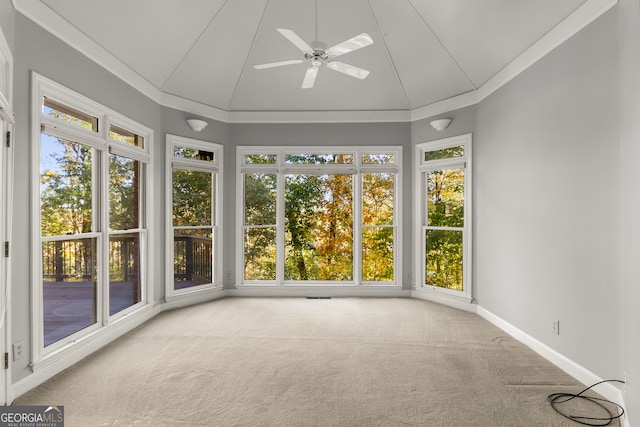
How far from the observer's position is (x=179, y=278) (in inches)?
200

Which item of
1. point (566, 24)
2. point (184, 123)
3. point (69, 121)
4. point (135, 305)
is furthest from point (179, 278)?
point (566, 24)

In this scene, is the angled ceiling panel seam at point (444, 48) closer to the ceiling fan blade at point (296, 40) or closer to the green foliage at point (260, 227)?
the ceiling fan blade at point (296, 40)

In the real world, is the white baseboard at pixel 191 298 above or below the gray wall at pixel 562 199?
below

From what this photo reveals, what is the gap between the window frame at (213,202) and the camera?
487 centimetres

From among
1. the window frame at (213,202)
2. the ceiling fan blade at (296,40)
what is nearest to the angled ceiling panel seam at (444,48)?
the ceiling fan blade at (296,40)

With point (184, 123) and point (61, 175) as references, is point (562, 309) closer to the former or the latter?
point (61, 175)

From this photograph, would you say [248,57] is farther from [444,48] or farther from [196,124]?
[444,48]

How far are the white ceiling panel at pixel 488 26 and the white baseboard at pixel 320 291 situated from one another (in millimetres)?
3122

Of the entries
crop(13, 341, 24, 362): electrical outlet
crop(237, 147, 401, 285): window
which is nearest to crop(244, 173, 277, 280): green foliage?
crop(237, 147, 401, 285): window

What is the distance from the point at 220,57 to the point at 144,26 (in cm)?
109

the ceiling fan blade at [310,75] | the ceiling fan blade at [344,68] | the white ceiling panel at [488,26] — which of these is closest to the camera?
the white ceiling panel at [488,26]

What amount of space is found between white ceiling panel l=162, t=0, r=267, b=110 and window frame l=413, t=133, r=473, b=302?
9.06 feet

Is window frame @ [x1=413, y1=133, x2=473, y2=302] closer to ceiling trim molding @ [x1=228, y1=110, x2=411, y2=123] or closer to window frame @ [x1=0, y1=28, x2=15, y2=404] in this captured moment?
ceiling trim molding @ [x1=228, y1=110, x2=411, y2=123]

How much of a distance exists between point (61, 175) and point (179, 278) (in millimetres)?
2293
